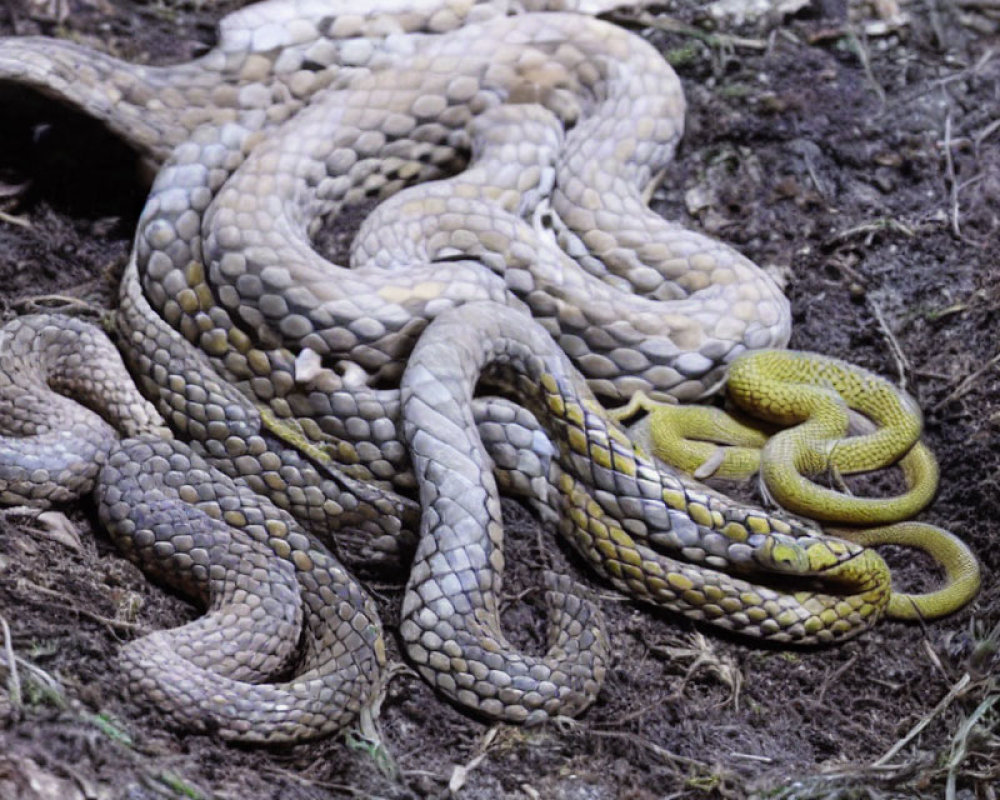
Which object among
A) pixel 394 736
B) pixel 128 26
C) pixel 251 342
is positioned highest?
pixel 128 26

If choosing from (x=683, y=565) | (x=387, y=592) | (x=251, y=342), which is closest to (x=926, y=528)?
(x=683, y=565)

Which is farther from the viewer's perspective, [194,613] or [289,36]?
[289,36]

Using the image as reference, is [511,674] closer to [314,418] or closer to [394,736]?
[394,736]

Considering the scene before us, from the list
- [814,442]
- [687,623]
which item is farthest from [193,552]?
[814,442]

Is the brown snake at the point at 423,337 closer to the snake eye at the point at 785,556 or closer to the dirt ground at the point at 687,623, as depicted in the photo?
the snake eye at the point at 785,556

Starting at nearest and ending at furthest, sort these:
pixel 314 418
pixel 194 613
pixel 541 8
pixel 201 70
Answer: pixel 194 613 → pixel 314 418 → pixel 201 70 → pixel 541 8

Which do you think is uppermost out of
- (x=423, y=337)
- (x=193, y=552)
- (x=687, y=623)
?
(x=423, y=337)

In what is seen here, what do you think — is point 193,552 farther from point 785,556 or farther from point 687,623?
Answer: point 785,556
